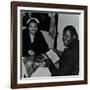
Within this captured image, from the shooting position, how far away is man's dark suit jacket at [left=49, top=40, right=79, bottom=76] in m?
1.75

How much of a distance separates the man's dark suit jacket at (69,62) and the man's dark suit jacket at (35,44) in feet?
0.44

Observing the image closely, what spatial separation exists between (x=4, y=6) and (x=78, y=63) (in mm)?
679

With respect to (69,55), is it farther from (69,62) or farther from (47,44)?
(47,44)

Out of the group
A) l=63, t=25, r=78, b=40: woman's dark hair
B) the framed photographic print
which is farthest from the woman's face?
l=63, t=25, r=78, b=40: woman's dark hair

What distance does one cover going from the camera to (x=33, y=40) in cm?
169

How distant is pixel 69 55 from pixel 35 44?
0.28 metres

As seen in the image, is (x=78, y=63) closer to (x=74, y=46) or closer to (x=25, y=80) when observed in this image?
(x=74, y=46)

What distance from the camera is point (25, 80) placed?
1665 millimetres

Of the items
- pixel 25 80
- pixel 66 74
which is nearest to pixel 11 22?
pixel 25 80


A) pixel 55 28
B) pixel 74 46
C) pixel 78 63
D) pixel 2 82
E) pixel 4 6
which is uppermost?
pixel 4 6

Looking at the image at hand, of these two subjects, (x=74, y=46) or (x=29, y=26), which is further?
(x=74, y=46)

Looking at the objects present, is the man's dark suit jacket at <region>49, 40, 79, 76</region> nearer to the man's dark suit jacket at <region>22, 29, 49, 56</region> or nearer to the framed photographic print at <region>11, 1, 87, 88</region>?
the framed photographic print at <region>11, 1, 87, 88</region>

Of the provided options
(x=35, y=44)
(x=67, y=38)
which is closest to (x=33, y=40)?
(x=35, y=44)

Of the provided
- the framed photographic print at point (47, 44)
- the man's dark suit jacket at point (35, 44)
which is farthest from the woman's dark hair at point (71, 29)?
the man's dark suit jacket at point (35, 44)
